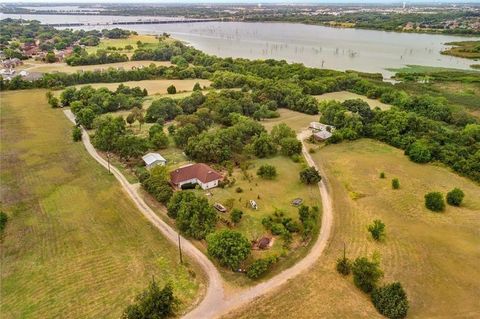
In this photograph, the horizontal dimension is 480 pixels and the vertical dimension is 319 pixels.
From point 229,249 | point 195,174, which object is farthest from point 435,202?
point 195,174

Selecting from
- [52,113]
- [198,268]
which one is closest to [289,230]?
[198,268]

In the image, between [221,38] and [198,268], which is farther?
[221,38]

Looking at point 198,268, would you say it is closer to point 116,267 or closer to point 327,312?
point 116,267

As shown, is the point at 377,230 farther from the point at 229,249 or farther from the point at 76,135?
the point at 76,135

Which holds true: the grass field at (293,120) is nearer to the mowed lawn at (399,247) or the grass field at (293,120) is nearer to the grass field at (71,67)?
the mowed lawn at (399,247)

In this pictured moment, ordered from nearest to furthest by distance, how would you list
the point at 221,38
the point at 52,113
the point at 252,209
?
the point at 252,209 < the point at 52,113 < the point at 221,38

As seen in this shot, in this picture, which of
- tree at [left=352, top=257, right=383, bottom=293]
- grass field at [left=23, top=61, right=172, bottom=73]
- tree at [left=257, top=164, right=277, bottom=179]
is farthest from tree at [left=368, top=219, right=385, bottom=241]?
grass field at [left=23, top=61, right=172, bottom=73]

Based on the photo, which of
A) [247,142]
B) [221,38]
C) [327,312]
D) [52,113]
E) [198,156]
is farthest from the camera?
[221,38]
